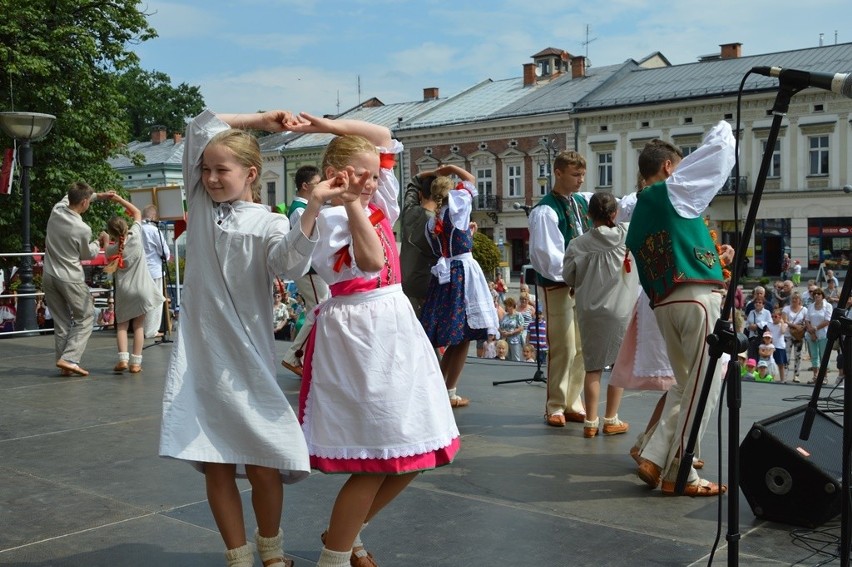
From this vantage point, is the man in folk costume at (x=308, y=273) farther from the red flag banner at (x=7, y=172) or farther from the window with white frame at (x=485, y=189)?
the window with white frame at (x=485, y=189)

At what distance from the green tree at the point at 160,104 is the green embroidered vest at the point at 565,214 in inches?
2819

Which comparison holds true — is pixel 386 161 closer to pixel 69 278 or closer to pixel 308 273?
pixel 308 273

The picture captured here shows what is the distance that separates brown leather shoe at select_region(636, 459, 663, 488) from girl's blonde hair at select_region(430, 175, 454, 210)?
9.65 feet

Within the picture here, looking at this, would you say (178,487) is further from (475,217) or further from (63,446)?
(475,217)

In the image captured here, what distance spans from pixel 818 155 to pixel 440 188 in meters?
40.0

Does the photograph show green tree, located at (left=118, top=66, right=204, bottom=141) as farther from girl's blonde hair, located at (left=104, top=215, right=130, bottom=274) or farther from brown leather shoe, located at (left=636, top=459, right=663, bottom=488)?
brown leather shoe, located at (left=636, top=459, right=663, bottom=488)

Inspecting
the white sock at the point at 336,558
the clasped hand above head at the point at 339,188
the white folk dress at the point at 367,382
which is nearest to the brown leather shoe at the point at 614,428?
the white folk dress at the point at 367,382

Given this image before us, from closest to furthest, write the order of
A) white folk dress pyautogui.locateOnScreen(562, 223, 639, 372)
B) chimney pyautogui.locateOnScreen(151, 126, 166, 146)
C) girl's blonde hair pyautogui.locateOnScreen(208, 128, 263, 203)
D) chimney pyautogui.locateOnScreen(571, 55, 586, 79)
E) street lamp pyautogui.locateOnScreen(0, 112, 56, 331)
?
1. girl's blonde hair pyautogui.locateOnScreen(208, 128, 263, 203)
2. white folk dress pyautogui.locateOnScreen(562, 223, 639, 372)
3. street lamp pyautogui.locateOnScreen(0, 112, 56, 331)
4. chimney pyautogui.locateOnScreen(571, 55, 586, 79)
5. chimney pyautogui.locateOnScreen(151, 126, 166, 146)

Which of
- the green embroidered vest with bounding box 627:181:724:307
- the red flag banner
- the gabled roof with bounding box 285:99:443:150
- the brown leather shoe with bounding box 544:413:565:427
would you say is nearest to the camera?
the green embroidered vest with bounding box 627:181:724:307

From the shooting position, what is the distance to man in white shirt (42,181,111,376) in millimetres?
9047

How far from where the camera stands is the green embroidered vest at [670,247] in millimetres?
4625

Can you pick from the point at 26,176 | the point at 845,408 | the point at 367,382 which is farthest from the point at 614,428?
the point at 26,176

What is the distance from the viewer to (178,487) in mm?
4805

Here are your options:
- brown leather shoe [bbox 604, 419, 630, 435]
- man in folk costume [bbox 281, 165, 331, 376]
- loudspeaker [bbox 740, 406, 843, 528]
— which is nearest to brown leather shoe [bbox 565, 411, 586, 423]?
brown leather shoe [bbox 604, 419, 630, 435]
